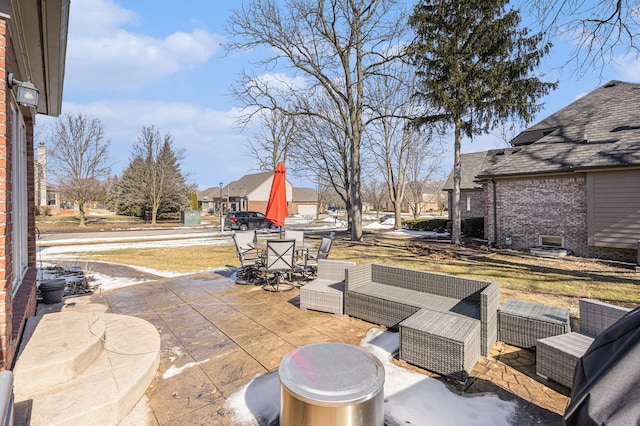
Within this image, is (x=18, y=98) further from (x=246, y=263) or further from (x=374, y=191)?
(x=374, y=191)

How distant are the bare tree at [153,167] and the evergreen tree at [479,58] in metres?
27.3

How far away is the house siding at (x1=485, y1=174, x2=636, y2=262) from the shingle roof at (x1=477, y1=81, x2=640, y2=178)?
58 centimetres

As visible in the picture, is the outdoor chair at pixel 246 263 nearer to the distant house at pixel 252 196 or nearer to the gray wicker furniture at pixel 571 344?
Answer: the gray wicker furniture at pixel 571 344

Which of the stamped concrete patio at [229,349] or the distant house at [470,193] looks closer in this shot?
the stamped concrete patio at [229,349]

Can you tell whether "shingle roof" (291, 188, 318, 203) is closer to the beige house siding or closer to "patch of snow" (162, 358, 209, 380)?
the beige house siding

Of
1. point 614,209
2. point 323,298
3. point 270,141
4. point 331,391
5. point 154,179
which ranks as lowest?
point 323,298

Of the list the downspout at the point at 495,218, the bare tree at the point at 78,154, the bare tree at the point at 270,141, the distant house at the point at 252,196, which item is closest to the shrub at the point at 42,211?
the bare tree at the point at 78,154

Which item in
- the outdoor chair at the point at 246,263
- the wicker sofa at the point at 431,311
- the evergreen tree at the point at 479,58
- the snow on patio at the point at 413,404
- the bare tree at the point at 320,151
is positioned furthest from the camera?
the bare tree at the point at 320,151

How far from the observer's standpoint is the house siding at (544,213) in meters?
11.1

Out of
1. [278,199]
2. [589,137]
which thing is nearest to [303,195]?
[589,137]

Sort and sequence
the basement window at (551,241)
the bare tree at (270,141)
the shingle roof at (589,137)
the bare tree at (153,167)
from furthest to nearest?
the bare tree at (153,167) → the bare tree at (270,141) → the basement window at (551,241) → the shingle roof at (589,137)

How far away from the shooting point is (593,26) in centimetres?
724

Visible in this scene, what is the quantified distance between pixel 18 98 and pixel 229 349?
136 inches

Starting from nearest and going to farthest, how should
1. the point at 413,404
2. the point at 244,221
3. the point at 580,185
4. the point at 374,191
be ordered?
1. the point at 413,404
2. the point at 580,185
3. the point at 244,221
4. the point at 374,191
